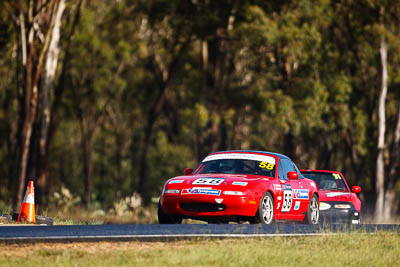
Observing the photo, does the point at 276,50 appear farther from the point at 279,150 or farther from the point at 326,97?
the point at 279,150

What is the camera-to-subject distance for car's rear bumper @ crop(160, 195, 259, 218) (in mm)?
14773

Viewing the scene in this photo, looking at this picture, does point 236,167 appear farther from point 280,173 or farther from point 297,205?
point 297,205

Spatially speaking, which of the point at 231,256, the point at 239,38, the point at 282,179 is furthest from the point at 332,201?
the point at 239,38

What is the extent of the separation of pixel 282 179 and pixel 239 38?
2303 cm

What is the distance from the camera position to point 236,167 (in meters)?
16.2

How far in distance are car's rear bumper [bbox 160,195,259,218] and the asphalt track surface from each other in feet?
1.92

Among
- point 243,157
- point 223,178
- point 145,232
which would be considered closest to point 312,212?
point 243,157

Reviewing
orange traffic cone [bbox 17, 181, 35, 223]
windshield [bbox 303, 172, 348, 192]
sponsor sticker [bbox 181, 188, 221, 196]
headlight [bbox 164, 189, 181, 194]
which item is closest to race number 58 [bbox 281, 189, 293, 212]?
sponsor sticker [bbox 181, 188, 221, 196]

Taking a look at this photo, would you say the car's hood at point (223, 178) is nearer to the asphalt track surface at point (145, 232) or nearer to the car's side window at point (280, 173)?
the car's side window at point (280, 173)

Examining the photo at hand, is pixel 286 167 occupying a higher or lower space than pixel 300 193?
higher

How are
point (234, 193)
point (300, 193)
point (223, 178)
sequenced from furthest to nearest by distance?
1. point (300, 193)
2. point (223, 178)
3. point (234, 193)

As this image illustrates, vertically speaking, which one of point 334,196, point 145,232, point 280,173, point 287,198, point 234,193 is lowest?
point 145,232

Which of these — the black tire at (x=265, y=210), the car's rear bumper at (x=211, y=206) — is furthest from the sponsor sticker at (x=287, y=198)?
the car's rear bumper at (x=211, y=206)

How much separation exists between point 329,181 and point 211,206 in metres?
7.08
